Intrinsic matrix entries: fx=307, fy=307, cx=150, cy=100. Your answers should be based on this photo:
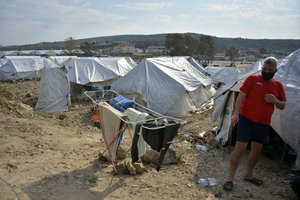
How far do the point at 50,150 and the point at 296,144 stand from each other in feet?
→ 16.5

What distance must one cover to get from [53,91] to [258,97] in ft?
39.1

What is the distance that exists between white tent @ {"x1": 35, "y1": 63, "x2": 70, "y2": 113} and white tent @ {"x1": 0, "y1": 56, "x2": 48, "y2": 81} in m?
16.7

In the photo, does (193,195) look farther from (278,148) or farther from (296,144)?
(278,148)

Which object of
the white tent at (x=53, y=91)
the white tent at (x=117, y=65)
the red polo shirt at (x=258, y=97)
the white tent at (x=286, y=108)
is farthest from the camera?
the white tent at (x=117, y=65)

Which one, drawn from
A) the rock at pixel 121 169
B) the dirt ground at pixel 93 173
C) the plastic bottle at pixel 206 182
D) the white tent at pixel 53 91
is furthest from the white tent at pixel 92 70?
the plastic bottle at pixel 206 182

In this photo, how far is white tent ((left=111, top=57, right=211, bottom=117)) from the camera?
43.8ft

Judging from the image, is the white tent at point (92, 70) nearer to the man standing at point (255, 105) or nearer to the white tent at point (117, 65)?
→ the white tent at point (117, 65)

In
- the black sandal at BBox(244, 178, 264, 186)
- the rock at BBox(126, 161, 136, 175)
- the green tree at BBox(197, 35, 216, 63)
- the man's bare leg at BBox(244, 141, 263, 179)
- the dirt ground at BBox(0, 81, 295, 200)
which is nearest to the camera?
the dirt ground at BBox(0, 81, 295, 200)

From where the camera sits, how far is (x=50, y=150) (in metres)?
6.36

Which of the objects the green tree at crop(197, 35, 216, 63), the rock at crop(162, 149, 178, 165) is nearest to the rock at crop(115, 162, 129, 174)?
the rock at crop(162, 149, 178, 165)

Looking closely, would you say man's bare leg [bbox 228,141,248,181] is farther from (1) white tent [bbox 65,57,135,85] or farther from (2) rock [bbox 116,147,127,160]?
(1) white tent [bbox 65,57,135,85]

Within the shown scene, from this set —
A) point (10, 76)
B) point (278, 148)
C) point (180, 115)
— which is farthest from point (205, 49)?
point (278, 148)

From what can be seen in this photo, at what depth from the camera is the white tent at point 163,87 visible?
13.3 m

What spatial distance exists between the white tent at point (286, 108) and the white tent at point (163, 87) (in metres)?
4.32
